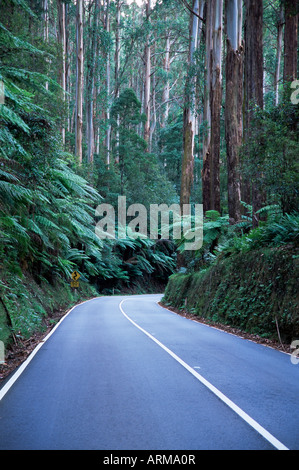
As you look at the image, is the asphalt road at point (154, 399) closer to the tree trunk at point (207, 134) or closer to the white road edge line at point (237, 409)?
→ the white road edge line at point (237, 409)

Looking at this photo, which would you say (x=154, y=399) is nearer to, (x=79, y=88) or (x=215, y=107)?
(x=215, y=107)

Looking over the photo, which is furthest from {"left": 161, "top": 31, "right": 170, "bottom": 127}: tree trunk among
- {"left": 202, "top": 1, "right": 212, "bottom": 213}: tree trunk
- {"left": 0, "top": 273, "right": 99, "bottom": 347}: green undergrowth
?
{"left": 0, "top": 273, "right": 99, "bottom": 347}: green undergrowth

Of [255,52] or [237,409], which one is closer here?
[237,409]

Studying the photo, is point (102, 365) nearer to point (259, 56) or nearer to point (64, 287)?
point (259, 56)

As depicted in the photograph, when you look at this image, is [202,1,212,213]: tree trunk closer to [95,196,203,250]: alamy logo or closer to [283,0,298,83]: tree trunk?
[95,196,203,250]: alamy logo

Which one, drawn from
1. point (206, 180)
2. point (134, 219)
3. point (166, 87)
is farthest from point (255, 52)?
point (166, 87)

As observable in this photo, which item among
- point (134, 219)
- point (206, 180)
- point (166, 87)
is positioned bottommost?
point (134, 219)

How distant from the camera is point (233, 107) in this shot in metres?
18.4

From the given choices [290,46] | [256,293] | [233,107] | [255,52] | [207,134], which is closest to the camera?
[256,293]

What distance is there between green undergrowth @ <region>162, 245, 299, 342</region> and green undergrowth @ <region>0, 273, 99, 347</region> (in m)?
5.91

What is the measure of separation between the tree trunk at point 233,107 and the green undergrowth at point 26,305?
8.56 m

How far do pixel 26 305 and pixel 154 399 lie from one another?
978cm

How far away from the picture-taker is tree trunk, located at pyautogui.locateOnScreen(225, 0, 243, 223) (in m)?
18.3
